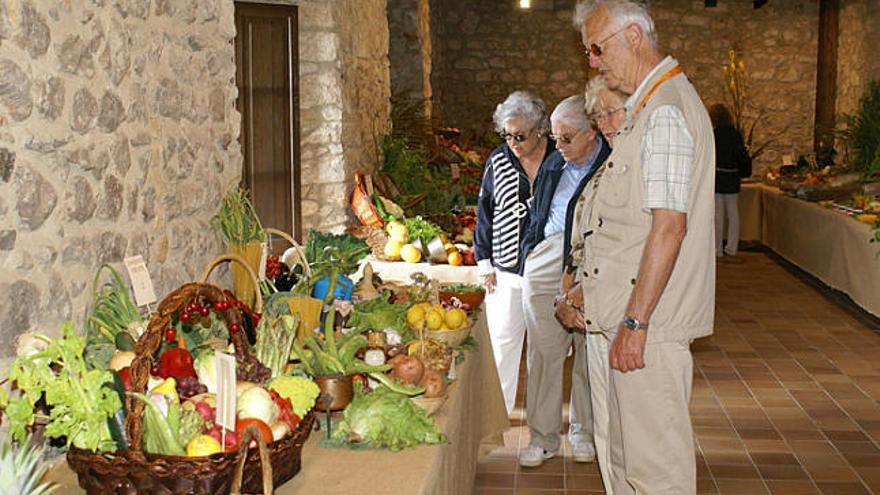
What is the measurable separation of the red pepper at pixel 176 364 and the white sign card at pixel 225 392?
41cm

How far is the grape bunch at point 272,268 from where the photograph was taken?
14.2 feet

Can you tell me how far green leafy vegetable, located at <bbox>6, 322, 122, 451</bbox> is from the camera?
2.13 m

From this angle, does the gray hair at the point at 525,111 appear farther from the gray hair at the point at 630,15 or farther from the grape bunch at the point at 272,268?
the gray hair at the point at 630,15

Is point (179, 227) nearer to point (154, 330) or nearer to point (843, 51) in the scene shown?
point (154, 330)

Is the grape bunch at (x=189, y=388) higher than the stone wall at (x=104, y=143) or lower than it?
lower

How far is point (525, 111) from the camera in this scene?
4938mm

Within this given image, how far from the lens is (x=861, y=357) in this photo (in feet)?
23.4

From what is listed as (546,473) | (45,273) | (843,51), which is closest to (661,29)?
(843,51)

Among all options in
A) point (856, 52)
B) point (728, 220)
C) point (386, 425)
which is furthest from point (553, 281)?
point (856, 52)

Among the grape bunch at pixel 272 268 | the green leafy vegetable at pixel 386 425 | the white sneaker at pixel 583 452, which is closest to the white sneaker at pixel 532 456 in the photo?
the white sneaker at pixel 583 452

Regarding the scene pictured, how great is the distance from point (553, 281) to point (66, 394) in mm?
2974

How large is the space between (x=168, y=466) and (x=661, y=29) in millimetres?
13607

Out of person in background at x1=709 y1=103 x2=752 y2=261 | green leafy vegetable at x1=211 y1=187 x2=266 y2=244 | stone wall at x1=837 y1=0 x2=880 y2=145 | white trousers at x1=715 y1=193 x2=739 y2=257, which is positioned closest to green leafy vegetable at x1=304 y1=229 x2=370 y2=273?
green leafy vegetable at x1=211 y1=187 x2=266 y2=244

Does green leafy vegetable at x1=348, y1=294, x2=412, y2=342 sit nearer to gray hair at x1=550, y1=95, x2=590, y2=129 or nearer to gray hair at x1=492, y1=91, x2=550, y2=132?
gray hair at x1=550, y1=95, x2=590, y2=129
